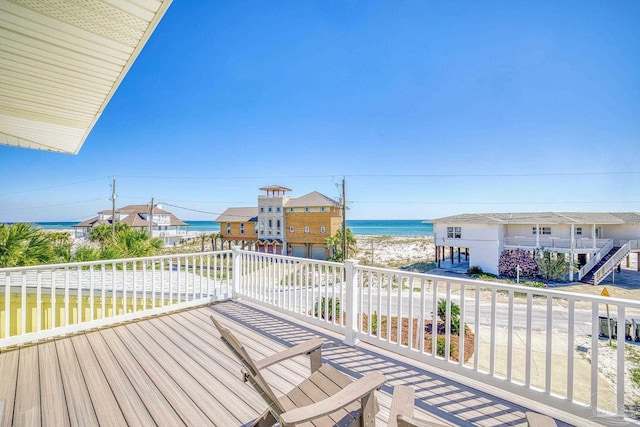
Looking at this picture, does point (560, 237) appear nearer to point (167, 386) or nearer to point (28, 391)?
point (167, 386)

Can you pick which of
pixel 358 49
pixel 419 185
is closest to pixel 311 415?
pixel 358 49

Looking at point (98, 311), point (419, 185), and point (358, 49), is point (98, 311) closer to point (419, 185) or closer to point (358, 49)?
point (358, 49)

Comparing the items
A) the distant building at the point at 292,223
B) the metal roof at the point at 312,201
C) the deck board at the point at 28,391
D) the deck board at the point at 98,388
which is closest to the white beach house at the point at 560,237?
the metal roof at the point at 312,201

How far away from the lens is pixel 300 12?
8.75 metres

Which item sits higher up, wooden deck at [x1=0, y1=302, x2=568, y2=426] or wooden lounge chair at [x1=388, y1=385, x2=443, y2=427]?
wooden lounge chair at [x1=388, y1=385, x2=443, y2=427]

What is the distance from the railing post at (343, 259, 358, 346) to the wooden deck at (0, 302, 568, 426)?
120 millimetres

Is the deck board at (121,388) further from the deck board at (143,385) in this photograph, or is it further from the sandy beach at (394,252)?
the sandy beach at (394,252)

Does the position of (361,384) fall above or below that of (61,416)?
above

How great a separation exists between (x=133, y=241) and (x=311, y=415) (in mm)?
9382

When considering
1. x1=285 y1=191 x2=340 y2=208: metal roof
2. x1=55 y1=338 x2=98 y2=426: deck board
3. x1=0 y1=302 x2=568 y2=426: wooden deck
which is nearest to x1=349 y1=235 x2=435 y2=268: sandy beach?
x1=285 y1=191 x2=340 y2=208: metal roof

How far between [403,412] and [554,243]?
85.7 feet

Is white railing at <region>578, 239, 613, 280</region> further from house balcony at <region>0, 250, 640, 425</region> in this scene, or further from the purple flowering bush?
house balcony at <region>0, 250, 640, 425</region>

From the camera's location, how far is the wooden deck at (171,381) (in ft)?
6.75

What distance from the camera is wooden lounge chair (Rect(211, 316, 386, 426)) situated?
4.09 feet
